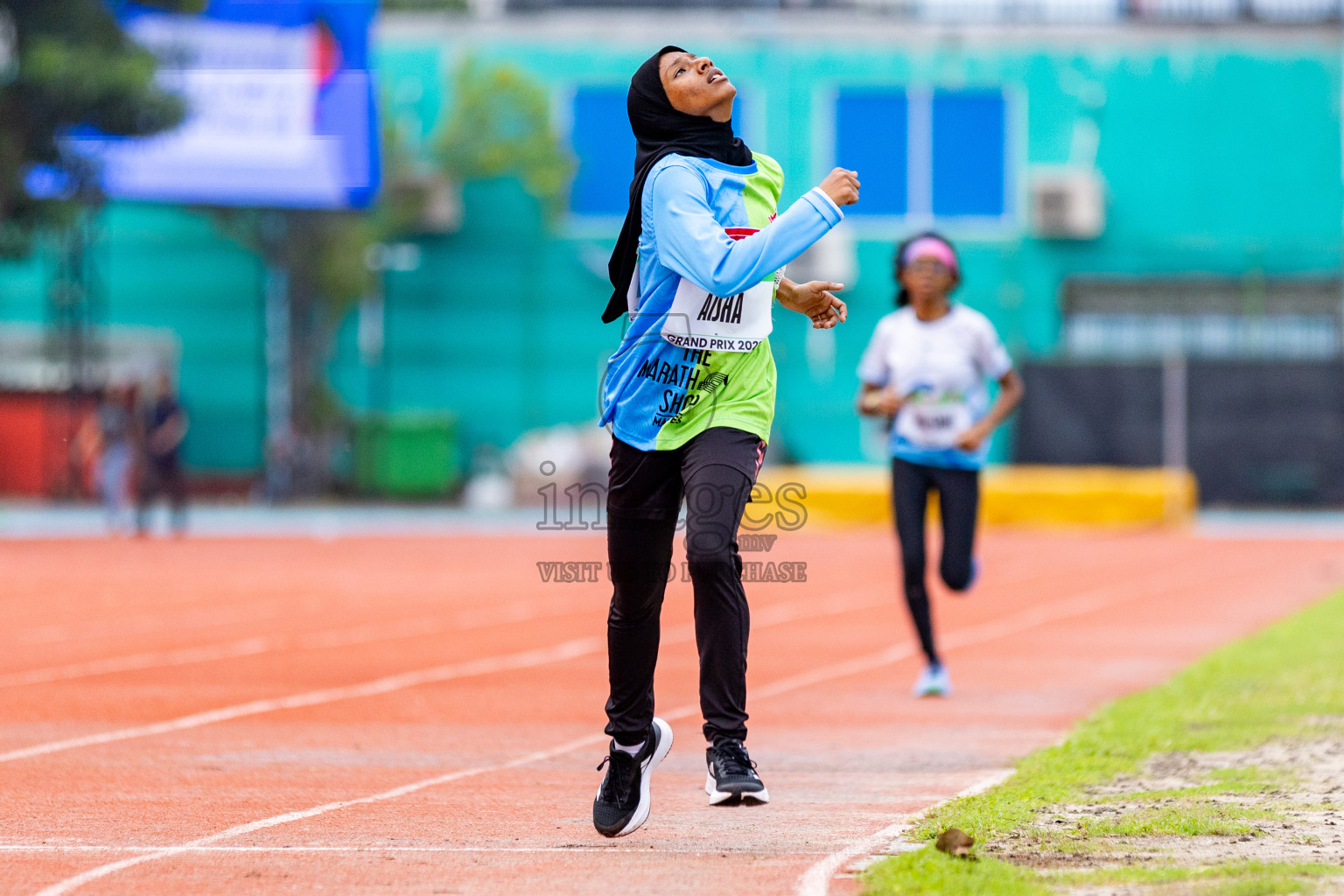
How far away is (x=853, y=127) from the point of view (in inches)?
1458

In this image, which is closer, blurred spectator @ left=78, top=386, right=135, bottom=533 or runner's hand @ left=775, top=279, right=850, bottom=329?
runner's hand @ left=775, top=279, right=850, bottom=329

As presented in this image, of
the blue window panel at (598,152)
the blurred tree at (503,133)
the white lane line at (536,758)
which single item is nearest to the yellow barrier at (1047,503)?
the blurred tree at (503,133)

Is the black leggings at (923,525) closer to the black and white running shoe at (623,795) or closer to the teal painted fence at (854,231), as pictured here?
the black and white running shoe at (623,795)

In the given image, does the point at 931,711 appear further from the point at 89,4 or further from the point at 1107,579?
the point at 89,4

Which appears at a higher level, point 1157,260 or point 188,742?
point 1157,260

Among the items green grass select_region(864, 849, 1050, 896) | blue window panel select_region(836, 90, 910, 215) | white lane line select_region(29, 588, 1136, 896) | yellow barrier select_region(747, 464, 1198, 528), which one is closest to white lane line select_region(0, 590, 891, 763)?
white lane line select_region(29, 588, 1136, 896)

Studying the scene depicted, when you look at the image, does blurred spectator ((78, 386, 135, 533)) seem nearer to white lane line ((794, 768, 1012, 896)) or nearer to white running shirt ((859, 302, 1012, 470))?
white running shirt ((859, 302, 1012, 470))

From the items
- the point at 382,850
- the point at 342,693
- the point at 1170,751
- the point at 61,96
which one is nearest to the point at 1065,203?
the point at 61,96

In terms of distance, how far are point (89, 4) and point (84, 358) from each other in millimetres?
8816

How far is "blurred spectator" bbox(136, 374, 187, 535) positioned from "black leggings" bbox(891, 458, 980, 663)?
54.3 feet

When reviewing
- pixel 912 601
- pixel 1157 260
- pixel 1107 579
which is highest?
pixel 1157 260

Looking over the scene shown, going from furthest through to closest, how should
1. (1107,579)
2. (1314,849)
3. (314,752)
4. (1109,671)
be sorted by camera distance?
(1107,579) < (1109,671) < (314,752) < (1314,849)

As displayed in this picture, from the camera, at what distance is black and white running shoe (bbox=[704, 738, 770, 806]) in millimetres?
5441

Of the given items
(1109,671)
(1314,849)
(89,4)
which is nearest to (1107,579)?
(1109,671)
